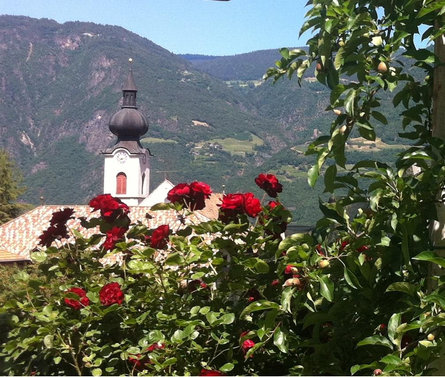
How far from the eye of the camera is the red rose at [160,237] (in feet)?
7.74

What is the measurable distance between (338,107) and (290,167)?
72915 mm

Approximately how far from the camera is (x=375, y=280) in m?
1.89

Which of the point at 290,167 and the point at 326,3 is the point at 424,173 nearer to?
the point at 326,3

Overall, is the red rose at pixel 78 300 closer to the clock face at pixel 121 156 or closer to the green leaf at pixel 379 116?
the green leaf at pixel 379 116

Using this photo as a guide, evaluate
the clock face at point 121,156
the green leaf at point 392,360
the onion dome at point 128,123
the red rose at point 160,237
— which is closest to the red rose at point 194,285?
the red rose at point 160,237

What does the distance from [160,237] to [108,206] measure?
26cm

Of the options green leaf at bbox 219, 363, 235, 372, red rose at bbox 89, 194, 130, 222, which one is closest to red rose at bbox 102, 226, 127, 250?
red rose at bbox 89, 194, 130, 222

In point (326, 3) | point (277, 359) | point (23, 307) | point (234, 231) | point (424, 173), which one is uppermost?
point (326, 3)

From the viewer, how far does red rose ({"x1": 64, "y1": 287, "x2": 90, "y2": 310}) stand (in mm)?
2148

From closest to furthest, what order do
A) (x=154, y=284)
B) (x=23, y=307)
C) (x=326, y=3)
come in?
(x=326, y=3) → (x=23, y=307) → (x=154, y=284)

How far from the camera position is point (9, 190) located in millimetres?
37406

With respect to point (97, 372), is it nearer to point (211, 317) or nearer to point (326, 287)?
point (211, 317)

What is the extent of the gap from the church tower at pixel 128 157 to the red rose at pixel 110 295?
4023 centimetres

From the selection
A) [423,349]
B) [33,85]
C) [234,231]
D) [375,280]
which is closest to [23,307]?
[234,231]
